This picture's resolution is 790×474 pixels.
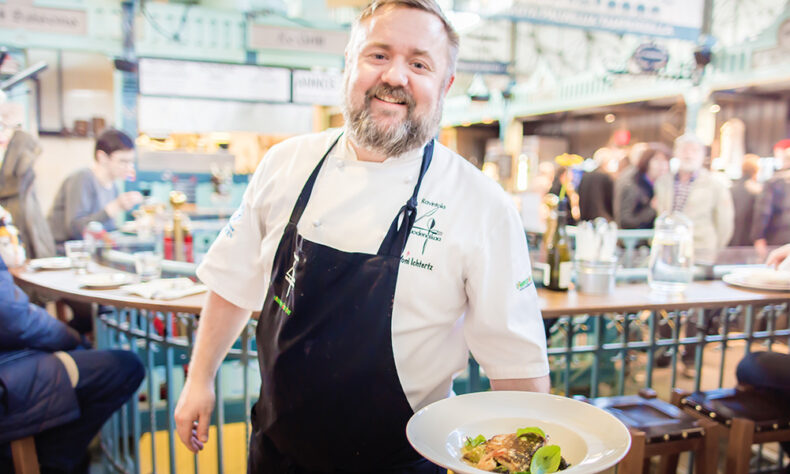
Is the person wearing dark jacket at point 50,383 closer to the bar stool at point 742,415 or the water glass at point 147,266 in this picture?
the water glass at point 147,266

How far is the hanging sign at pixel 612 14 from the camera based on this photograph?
12.7 ft

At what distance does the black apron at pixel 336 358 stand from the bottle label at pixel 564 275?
4.30ft

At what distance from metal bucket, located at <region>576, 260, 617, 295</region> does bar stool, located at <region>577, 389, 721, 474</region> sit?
1.52ft

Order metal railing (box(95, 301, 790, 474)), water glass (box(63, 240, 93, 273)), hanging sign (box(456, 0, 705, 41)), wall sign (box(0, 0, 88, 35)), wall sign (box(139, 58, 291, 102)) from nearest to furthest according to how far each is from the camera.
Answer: metal railing (box(95, 301, 790, 474)) → water glass (box(63, 240, 93, 273)) → hanging sign (box(456, 0, 705, 41)) → wall sign (box(0, 0, 88, 35)) → wall sign (box(139, 58, 291, 102))

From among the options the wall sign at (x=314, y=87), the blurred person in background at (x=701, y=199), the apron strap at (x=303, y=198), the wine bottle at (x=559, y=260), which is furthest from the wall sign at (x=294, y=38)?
the apron strap at (x=303, y=198)

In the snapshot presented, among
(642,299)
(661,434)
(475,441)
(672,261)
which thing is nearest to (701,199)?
(672,261)

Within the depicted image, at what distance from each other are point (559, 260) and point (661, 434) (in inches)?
31.5

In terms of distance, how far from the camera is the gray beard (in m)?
1.31

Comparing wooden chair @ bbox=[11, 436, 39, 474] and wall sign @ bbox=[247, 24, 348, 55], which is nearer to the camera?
wooden chair @ bbox=[11, 436, 39, 474]

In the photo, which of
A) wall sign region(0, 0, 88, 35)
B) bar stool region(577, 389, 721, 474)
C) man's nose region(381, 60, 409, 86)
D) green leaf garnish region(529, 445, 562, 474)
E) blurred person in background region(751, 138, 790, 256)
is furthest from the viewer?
blurred person in background region(751, 138, 790, 256)

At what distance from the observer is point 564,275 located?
2518mm

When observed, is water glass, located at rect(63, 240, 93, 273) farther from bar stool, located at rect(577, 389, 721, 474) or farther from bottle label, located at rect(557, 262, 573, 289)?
bar stool, located at rect(577, 389, 721, 474)

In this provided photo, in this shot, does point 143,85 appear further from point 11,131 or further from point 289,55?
point 289,55

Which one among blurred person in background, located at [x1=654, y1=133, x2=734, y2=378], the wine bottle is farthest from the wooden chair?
blurred person in background, located at [x1=654, y1=133, x2=734, y2=378]
